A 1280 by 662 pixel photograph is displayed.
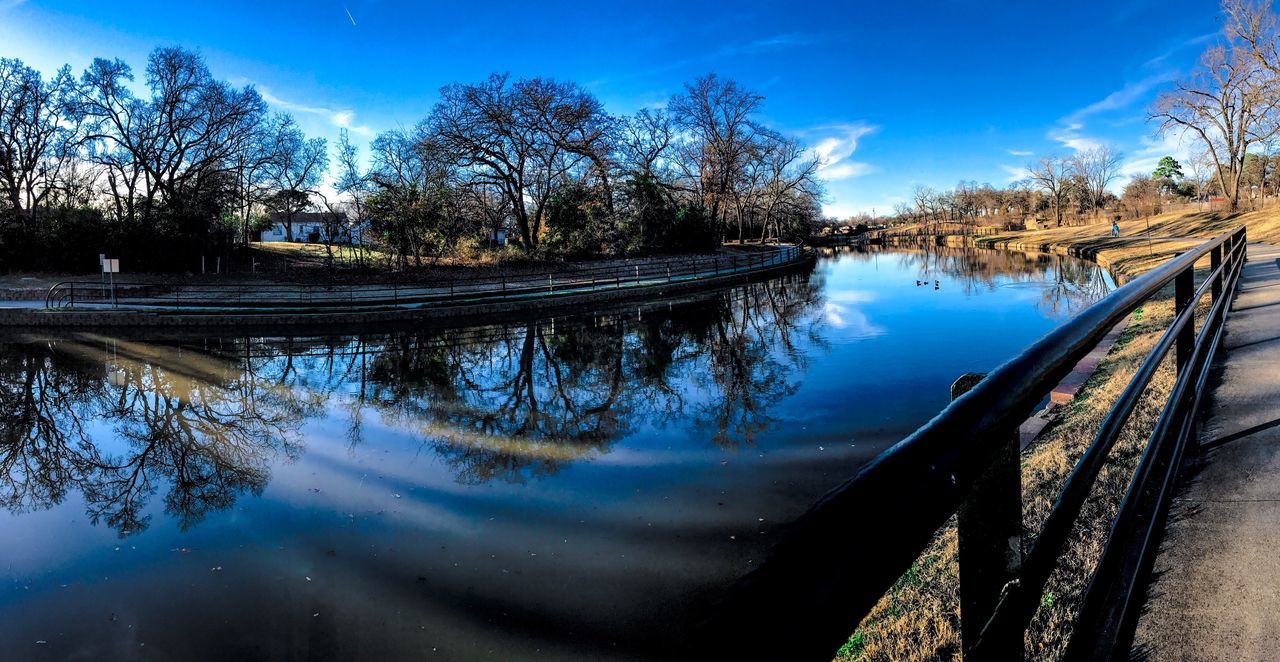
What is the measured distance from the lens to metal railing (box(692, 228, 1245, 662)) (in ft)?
1.82

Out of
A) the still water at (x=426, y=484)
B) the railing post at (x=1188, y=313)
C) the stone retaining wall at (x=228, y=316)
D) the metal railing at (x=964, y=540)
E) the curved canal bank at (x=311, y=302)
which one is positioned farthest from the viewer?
the curved canal bank at (x=311, y=302)

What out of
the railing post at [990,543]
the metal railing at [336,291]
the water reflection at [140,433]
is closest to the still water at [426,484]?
the water reflection at [140,433]

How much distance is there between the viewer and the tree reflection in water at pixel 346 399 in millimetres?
7645

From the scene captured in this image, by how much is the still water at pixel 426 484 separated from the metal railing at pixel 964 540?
339 centimetres

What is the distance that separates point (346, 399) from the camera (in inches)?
434

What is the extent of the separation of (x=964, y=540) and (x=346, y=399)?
38.2 ft

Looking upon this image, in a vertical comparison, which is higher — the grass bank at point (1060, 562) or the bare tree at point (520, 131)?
the bare tree at point (520, 131)

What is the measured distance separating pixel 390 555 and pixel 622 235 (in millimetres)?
39122

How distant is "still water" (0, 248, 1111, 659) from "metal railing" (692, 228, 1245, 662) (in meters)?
3.39

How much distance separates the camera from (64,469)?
8.01 m

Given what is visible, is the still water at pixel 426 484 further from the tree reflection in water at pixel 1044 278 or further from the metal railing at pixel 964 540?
the tree reflection in water at pixel 1044 278

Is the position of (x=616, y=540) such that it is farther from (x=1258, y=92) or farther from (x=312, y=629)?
(x=1258, y=92)

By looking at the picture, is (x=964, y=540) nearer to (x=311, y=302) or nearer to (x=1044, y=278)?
(x=311, y=302)

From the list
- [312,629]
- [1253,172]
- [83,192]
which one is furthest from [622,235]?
[1253,172]
